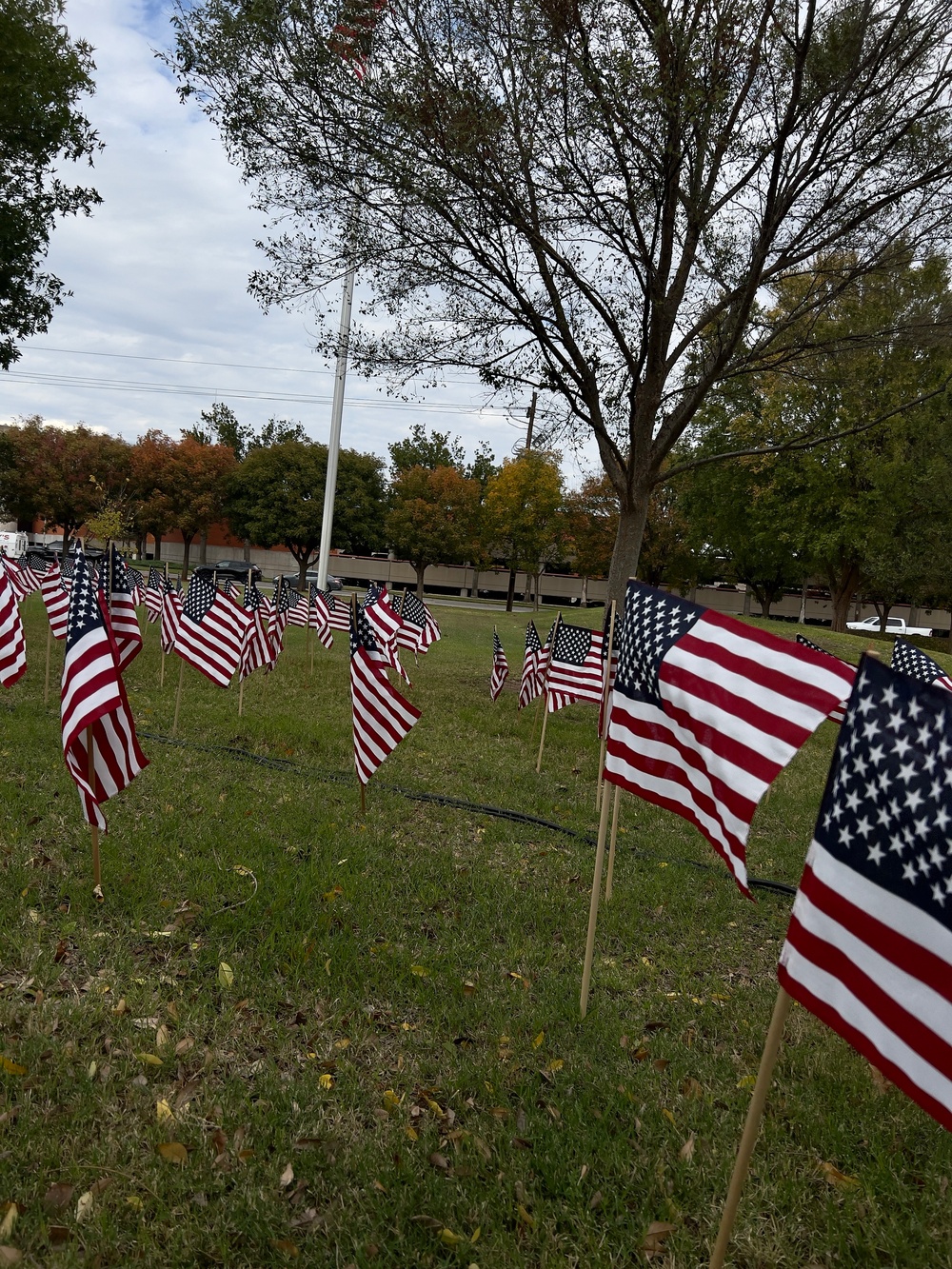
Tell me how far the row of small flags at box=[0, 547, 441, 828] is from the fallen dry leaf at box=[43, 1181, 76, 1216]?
232 cm

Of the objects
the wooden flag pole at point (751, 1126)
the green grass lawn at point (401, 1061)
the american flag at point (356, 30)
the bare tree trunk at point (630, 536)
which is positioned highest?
the american flag at point (356, 30)

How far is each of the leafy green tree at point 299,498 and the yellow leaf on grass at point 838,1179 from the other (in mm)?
47800

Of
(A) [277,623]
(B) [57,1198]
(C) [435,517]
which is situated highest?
(C) [435,517]

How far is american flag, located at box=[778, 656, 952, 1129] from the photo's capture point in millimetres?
2193

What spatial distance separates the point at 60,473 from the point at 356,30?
4980 centimetres

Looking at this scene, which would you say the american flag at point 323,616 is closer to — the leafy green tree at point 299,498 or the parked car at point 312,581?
the parked car at point 312,581

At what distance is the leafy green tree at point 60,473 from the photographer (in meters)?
52.9

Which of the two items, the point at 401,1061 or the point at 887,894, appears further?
the point at 401,1061

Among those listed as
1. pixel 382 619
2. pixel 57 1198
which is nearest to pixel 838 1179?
pixel 57 1198

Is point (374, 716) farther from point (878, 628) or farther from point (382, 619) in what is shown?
point (878, 628)

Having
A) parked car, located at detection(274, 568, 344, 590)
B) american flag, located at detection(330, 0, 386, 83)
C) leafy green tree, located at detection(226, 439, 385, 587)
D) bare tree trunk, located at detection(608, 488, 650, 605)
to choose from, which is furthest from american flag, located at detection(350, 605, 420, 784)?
leafy green tree, located at detection(226, 439, 385, 587)

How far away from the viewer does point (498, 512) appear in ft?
148

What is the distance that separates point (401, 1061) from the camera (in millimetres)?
3871

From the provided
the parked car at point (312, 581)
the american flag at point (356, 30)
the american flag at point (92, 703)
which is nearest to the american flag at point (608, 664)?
the american flag at point (92, 703)
